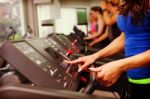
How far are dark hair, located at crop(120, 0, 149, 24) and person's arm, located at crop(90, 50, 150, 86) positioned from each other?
0.84 feet

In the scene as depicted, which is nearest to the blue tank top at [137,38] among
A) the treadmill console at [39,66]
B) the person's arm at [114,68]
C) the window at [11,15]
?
the person's arm at [114,68]

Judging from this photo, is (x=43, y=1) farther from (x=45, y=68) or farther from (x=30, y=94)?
(x=30, y=94)

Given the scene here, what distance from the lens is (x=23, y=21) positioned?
5121mm

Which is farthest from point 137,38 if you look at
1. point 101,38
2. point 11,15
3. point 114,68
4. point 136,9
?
point 11,15

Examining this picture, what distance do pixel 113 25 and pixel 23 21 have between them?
2083 millimetres

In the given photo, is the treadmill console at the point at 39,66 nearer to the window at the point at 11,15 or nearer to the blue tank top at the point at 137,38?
the blue tank top at the point at 137,38

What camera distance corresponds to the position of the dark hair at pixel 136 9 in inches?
56.9

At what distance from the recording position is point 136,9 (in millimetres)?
1470

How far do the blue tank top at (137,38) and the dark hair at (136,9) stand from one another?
1.0 inches

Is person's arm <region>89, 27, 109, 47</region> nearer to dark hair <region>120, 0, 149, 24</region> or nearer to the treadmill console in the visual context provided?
the treadmill console

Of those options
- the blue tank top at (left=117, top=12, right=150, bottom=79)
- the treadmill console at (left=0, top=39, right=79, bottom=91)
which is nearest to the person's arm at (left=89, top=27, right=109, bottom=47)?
the treadmill console at (left=0, top=39, right=79, bottom=91)

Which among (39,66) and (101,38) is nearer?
(39,66)

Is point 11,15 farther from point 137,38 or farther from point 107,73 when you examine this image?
point 107,73

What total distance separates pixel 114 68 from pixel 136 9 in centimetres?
46
